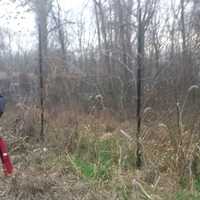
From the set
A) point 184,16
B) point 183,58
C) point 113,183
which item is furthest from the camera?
point 184,16

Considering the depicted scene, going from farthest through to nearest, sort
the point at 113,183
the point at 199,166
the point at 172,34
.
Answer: the point at 172,34
the point at 199,166
the point at 113,183

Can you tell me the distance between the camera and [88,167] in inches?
198

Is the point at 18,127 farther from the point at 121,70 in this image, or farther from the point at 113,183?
the point at 121,70

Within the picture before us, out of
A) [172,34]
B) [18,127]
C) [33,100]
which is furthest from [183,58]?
[18,127]

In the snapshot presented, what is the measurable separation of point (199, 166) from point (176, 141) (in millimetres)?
435

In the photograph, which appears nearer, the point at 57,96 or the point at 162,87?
the point at 162,87

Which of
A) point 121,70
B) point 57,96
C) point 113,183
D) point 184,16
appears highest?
point 184,16

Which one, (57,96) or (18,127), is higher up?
(57,96)

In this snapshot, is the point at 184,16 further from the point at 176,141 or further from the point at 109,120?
the point at 176,141

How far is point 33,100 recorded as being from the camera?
880 cm

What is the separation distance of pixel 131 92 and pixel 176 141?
16.2 feet

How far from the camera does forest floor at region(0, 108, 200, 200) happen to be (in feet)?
13.2

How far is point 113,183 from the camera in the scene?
4.20 meters

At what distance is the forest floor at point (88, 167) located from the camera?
13.2 feet
